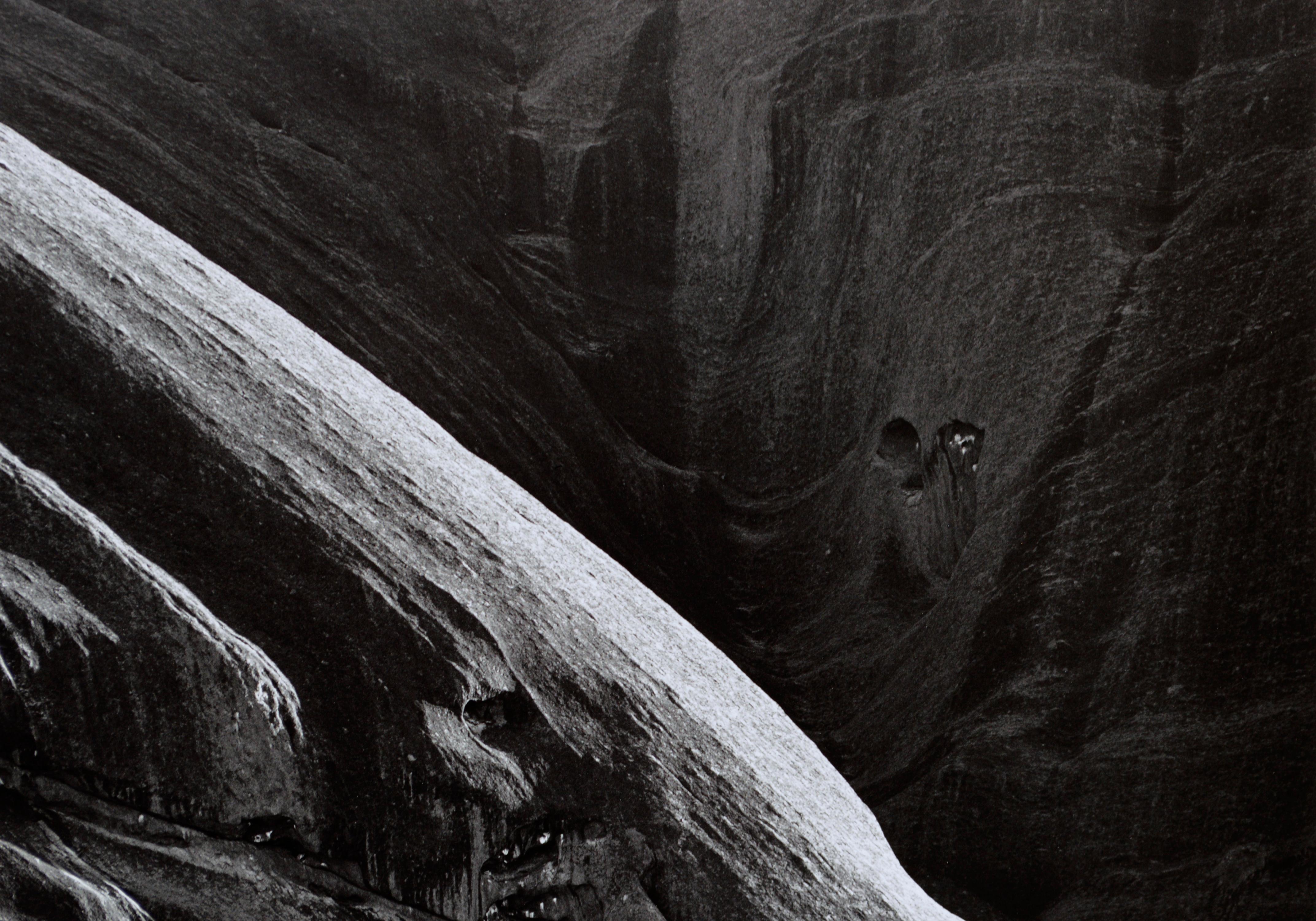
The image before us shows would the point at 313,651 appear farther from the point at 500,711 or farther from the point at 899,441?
the point at 899,441

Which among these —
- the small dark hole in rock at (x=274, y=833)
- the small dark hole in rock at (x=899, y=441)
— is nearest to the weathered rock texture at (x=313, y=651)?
the small dark hole in rock at (x=274, y=833)

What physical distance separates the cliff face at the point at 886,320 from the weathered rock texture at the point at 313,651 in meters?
0.98

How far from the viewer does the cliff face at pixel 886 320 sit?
4.21 m

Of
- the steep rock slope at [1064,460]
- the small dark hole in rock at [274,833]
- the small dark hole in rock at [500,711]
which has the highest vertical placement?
the steep rock slope at [1064,460]

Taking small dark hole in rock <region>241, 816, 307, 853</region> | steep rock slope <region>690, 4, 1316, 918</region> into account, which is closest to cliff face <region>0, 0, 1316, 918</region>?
steep rock slope <region>690, 4, 1316, 918</region>

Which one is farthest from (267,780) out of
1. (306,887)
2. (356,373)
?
(356,373)

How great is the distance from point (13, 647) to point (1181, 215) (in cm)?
386

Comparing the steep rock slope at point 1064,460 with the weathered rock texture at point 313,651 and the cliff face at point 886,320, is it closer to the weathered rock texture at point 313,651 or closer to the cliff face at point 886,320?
the cliff face at point 886,320

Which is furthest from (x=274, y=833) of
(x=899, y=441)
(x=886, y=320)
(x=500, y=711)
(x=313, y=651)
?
(x=886, y=320)

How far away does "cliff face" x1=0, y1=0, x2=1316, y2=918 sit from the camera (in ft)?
13.8

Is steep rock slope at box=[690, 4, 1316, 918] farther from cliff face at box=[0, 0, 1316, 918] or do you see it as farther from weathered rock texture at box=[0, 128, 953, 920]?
weathered rock texture at box=[0, 128, 953, 920]

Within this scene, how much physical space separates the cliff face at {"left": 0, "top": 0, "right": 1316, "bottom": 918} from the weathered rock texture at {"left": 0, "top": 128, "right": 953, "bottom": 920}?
978mm

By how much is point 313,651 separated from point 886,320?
2.79 metres

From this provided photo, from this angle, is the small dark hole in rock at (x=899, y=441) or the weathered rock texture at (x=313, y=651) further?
the small dark hole in rock at (x=899, y=441)
